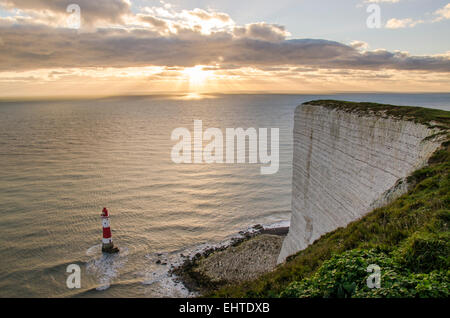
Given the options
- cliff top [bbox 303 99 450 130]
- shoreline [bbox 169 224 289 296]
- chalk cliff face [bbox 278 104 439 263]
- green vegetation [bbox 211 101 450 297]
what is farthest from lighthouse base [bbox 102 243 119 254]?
cliff top [bbox 303 99 450 130]

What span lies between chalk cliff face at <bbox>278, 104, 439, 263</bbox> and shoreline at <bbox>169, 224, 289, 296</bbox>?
157cm

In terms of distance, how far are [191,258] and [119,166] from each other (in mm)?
25341

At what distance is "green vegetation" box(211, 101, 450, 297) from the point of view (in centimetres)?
455

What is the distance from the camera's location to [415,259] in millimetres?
5176

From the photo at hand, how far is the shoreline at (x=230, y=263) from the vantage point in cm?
1930

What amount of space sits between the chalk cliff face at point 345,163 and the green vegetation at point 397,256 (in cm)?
134

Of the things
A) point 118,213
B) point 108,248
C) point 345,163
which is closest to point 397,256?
point 345,163

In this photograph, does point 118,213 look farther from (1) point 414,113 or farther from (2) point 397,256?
(2) point 397,256

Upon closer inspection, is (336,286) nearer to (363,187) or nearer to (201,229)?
(363,187)

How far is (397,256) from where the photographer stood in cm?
552

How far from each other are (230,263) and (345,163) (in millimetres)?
10872

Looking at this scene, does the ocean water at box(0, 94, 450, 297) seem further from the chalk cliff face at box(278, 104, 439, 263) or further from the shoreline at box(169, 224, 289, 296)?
the chalk cliff face at box(278, 104, 439, 263)

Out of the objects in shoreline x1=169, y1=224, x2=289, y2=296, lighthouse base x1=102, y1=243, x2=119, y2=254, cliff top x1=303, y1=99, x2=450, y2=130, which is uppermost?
cliff top x1=303, y1=99, x2=450, y2=130

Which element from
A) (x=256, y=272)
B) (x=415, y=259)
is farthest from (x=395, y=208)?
(x=256, y=272)
